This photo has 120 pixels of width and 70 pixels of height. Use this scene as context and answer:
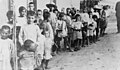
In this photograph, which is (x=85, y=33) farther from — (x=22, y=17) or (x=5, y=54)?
(x=5, y=54)

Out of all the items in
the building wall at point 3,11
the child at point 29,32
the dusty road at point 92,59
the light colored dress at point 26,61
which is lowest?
the dusty road at point 92,59

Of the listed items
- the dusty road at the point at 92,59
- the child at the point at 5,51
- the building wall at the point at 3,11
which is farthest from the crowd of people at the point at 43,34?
the building wall at the point at 3,11

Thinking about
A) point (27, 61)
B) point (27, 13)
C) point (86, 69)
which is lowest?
point (86, 69)

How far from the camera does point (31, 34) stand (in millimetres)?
4801

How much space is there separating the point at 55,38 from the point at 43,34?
169cm

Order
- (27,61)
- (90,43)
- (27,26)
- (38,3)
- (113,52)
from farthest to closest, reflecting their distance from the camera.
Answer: (90,43) < (38,3) < (113,52) < (27,26) < (27,61)

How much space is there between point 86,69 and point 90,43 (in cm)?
316

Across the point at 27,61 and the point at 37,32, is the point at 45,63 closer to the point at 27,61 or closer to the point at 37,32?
the point at 37,32

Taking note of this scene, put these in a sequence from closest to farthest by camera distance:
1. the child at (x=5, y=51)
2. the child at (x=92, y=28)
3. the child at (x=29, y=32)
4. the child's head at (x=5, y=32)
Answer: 1. the child at (x=5, y=51)
2. the child's head at (x=5, y=32)
3. the child at (x=29, y=32)
4. the child at (x=92, y=28)

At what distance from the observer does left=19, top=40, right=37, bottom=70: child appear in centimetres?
423

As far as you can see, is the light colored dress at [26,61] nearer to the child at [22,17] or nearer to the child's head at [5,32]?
the child's head at [5,32]

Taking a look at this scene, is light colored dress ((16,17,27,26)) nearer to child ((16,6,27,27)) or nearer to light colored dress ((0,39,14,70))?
child ((16,6,27,27))

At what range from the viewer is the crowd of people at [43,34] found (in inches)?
167

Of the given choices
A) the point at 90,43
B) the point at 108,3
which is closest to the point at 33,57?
the point at 90,43
